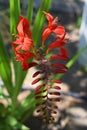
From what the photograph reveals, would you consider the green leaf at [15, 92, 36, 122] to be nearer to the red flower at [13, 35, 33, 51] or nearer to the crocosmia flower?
the crocosmia flower

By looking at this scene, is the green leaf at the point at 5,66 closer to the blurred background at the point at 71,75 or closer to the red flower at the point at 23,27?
the blurred background at the point at 71,75

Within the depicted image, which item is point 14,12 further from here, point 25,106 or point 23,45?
point 25,106

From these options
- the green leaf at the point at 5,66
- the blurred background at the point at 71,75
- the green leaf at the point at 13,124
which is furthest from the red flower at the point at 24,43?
the green leaf at the point at 13,124

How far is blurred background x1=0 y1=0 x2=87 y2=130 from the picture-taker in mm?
2598

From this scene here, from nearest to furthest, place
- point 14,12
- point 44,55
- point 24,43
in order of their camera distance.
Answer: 1. point 24,43
2. point 44,55
3. point 14,12

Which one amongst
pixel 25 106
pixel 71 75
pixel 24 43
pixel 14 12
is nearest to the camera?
pixel 24 43

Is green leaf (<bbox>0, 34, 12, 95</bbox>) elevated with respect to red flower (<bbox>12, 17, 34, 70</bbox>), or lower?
lower

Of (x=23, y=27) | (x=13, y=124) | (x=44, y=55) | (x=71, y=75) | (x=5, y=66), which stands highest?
(x=23, y=27)

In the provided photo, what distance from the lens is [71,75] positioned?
128 inches

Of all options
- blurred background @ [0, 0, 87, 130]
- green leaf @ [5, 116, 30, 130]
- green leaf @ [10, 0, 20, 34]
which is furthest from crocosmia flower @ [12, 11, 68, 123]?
green leaf @ [5, 116, 30, 130]

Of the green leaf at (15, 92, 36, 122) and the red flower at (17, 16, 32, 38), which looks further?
the green leaf at (15, 92, 36, 122)

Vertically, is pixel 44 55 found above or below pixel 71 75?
above

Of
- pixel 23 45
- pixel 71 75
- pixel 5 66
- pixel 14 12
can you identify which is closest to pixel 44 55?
pixel 23 45

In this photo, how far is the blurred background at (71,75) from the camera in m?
2.60
